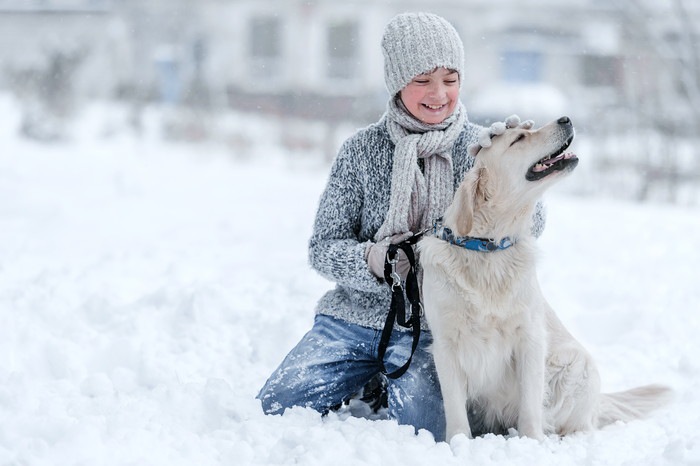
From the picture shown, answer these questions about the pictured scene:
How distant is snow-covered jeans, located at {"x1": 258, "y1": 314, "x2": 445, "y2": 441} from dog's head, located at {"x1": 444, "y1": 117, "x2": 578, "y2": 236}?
536mm

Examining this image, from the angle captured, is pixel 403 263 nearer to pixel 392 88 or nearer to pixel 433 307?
pixel 433 307

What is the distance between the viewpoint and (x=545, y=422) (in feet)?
9.84

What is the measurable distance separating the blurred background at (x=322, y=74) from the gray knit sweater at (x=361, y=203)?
6.99 metres

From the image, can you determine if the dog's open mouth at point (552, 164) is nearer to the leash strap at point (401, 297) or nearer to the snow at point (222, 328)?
the snow at point (222, 328)

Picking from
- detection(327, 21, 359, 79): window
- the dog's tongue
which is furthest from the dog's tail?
detection(327, 21, 359, 79): window

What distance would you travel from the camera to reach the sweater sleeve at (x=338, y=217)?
3.05 meters

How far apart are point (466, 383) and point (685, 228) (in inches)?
177

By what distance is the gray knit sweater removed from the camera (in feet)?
10.2

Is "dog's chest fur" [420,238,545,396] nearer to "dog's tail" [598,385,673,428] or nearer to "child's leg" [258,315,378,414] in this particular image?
"child's leg" [258,315,378,414]

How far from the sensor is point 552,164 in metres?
2.74

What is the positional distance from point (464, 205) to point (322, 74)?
16.4 meters

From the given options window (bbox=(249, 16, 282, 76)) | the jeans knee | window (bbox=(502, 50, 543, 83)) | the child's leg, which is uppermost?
window (bbox=(249, 16, 282, 76))

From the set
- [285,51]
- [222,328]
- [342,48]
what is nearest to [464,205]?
[222,328]

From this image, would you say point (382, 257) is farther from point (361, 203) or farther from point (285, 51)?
point (285, 51)
